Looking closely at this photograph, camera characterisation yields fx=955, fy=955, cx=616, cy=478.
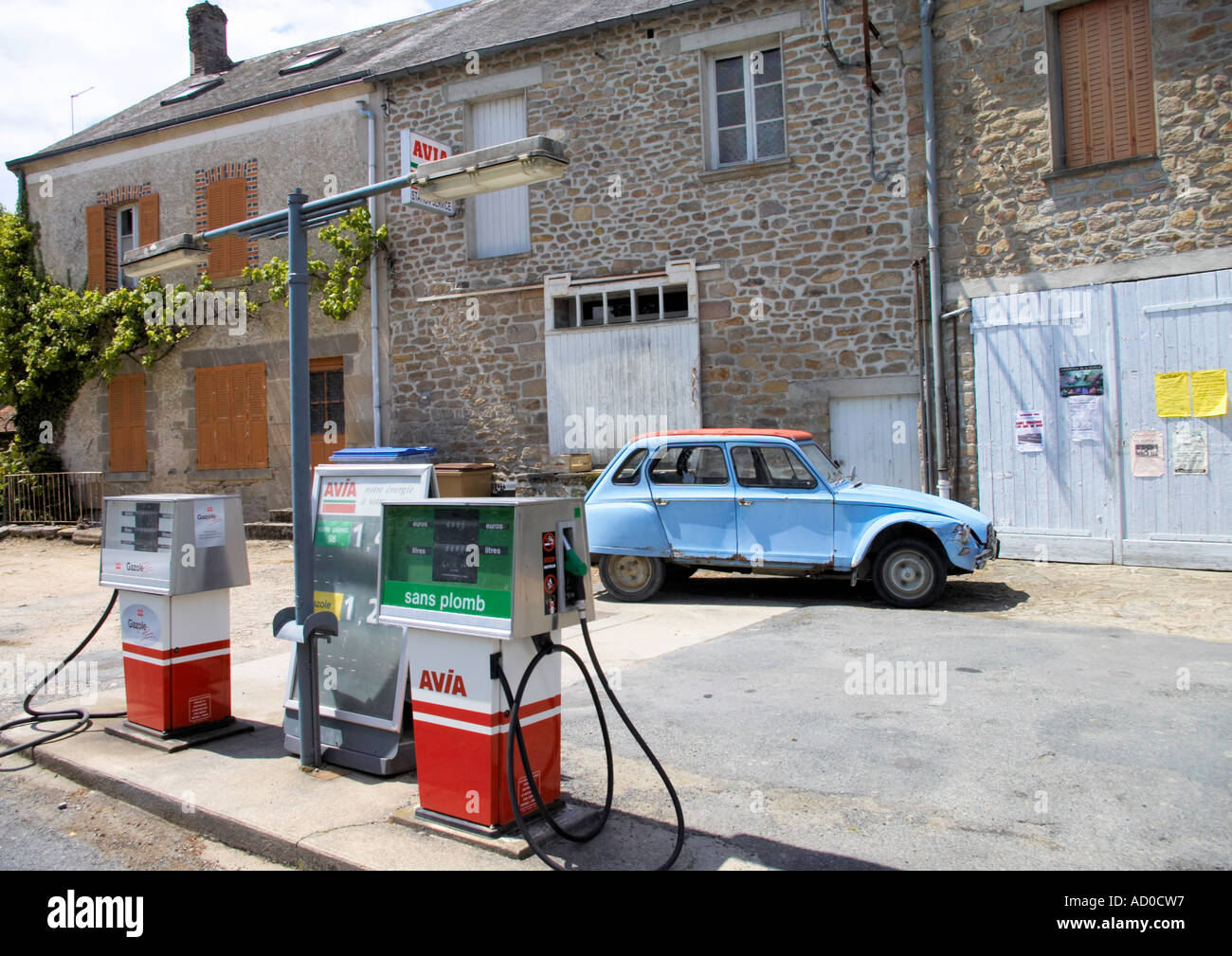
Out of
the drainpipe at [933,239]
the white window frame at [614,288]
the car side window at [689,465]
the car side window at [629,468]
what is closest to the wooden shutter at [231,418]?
the white window frame at [614,288]

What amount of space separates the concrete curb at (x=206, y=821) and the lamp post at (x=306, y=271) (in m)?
0.59

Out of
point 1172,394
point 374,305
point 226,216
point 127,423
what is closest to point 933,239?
point 1172,394

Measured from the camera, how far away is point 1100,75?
33.8ft

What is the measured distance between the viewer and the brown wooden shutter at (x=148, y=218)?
53.7 ft

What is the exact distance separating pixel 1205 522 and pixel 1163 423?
1070 millimetres

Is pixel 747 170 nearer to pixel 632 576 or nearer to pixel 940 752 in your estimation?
pixel 632 576

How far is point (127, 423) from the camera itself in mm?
16953

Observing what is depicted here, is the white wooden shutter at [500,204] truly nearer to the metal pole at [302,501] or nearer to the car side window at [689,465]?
the car side window at [689,465]

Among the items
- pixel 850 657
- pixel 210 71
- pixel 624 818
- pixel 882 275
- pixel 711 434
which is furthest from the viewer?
pixel 210 71

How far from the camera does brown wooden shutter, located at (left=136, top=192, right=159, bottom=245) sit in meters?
16.4

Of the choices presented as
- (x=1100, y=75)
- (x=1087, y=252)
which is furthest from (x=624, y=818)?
(x=1100, y=75)

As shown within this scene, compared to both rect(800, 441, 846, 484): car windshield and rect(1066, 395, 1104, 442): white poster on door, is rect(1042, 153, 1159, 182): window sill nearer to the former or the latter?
rect(1066, 395, 1104, 442): white poster on door

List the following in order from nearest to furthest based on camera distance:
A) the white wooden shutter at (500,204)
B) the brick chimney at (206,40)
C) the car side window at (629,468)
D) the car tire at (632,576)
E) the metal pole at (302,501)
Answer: the metal pole at (302,501)
the car tire at (632,576)
the car side window at (629,468)
the white wooden shutter at (500,204)
the brick chimney at (206,40)

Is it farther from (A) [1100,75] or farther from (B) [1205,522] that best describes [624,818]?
(A) [1100,75]
